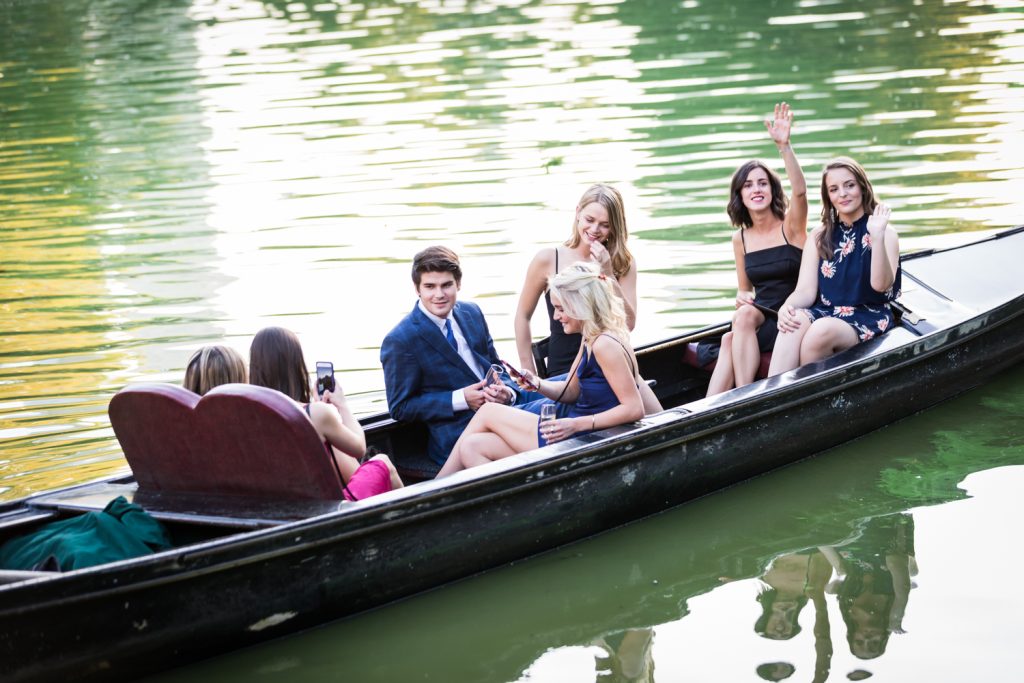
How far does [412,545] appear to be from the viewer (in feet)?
15.9

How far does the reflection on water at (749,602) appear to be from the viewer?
453cm

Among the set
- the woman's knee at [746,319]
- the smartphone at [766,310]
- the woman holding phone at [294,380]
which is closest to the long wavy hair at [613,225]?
the woman's knee at [746,319]

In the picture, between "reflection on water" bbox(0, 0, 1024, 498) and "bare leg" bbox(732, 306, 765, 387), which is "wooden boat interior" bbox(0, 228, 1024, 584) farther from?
"reflection on water" bbox(0, 0, 1024, 498)

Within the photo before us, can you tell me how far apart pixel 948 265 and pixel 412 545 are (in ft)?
14.2

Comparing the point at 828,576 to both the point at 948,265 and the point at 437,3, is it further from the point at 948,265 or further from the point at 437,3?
the point at 437,3

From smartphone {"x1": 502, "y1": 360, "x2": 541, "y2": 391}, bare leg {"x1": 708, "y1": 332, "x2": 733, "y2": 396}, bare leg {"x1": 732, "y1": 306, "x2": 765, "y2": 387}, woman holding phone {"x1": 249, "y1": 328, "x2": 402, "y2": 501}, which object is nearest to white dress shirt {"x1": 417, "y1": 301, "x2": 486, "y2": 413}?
smartphone {"x1": 502, "y1": 360, "x2": 541, "y2": 391}

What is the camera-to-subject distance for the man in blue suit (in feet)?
18.7

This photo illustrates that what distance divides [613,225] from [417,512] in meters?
2.06

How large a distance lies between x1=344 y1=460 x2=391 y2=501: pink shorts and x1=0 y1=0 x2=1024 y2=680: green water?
19.1 inches

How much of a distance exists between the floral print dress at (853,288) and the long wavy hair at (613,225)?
983 mm

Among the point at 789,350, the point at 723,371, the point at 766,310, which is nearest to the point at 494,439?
the point at 723,371

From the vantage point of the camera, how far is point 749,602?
4957 mm

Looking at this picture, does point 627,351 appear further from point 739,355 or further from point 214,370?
point 214,370

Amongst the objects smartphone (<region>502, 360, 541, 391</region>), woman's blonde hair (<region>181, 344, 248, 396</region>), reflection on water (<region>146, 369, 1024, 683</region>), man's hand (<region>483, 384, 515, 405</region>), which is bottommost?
reflection on water (<region>146, 369, 1024, 683</region>)
